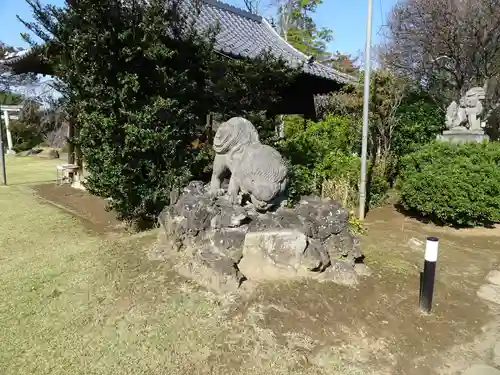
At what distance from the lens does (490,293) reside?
12.9ft

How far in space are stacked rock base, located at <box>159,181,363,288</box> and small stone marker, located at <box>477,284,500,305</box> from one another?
1313 millimetres

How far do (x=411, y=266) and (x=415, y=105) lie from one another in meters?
6.70

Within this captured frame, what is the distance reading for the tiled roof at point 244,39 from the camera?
7836 millimetres

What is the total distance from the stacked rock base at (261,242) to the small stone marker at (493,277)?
1650 mm

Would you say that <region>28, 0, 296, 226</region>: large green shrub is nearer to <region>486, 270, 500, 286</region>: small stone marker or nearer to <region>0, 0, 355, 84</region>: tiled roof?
<region>0, 0, 355, 84</region>: tiled roof

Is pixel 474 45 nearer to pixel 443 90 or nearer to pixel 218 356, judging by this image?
pixel 443 90

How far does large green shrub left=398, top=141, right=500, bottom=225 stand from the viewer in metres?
6.24

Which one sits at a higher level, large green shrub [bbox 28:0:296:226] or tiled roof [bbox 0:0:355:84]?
tiled roof [bbox 0:0:355:84]

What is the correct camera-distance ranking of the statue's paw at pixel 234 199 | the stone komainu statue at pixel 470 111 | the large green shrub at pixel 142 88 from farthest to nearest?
1. the stone komainu statue at pixel 470 111
2. the large green shrub at pixel 142 88
3. the statue's paw at pixel 234 199

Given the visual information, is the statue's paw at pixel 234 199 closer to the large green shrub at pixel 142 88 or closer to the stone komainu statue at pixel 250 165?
the stone komainu statue at pixel 250 165

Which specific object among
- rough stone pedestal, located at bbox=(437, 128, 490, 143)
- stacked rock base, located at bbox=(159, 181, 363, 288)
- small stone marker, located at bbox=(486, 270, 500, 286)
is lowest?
small stone marker, located at bbox=(486, 270, 500, 286)

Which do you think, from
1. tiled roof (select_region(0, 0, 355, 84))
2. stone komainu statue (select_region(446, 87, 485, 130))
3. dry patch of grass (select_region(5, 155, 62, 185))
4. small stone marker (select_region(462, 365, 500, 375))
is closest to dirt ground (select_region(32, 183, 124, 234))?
dry patch of grass (select_region(5, 155, 62, 185))

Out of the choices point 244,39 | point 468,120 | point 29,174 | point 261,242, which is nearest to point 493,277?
point 261,242

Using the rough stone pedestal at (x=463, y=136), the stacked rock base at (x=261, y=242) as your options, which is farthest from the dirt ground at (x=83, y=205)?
the rough stone pedestal at (x=463, y=136)
